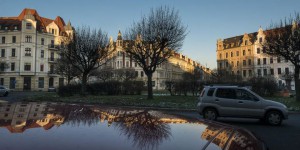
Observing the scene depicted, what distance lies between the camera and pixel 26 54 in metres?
59.7

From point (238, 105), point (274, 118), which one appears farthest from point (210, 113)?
point (274, 118)

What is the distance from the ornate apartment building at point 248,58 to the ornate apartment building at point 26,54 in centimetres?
4763

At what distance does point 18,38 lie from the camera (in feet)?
198

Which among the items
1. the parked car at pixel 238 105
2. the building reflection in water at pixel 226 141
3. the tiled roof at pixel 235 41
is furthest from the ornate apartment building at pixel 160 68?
the building reflection in water at pixel 226 141

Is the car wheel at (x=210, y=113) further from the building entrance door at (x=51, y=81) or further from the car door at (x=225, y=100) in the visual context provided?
the building entrance door at (x=51, y=81)

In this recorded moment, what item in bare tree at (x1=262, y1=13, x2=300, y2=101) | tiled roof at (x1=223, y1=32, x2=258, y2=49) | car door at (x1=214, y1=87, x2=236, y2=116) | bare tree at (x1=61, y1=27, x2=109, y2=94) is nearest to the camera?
car door at (x1=214, y1=87, x2=236, y2=116)

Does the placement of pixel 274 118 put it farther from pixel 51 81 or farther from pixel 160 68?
pixel 160 68

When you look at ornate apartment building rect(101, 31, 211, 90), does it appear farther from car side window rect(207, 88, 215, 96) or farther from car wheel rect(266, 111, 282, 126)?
car wheel rect(266, 111, 282, 126)

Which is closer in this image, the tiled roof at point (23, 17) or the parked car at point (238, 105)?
the parked car at point (238, 105)

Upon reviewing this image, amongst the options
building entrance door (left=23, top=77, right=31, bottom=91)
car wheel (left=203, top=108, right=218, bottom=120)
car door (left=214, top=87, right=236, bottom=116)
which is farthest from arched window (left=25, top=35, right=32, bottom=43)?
car door (left=214, top=87, right=236, bottom=116)

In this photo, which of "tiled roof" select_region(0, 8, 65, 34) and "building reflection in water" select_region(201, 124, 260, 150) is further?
"tiled roof" select_region(0, 8, 65, 34)

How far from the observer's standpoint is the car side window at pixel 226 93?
1177 centimetres

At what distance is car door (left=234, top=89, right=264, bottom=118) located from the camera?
11.3m

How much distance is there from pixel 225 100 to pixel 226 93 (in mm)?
353
